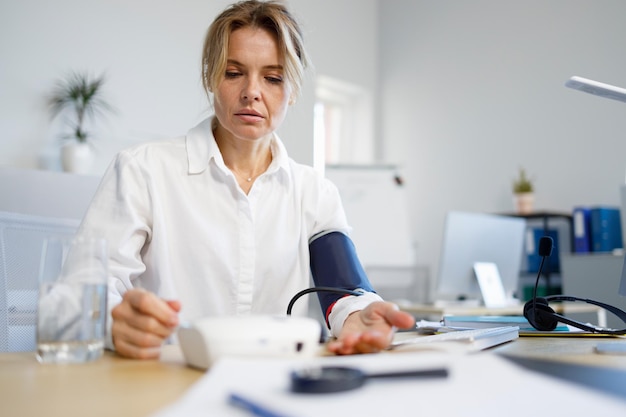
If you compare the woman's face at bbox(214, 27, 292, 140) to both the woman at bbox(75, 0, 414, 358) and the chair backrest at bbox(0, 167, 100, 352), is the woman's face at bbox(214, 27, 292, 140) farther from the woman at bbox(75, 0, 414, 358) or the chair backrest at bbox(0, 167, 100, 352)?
the chair backrest at bbox(0, 167, 100, 352)

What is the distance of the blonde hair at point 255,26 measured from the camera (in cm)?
130

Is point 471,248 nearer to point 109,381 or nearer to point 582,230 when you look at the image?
point 582,230

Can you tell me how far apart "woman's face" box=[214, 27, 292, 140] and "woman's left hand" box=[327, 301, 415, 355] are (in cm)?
48

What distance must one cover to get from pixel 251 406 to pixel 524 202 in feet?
16.2

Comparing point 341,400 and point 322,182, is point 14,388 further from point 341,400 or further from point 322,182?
point 322,182

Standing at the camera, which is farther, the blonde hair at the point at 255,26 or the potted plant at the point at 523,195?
the potted plant at the point at 523,195

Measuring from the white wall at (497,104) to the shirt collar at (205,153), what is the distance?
4.03m

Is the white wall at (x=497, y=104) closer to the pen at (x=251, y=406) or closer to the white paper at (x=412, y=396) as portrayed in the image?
the white paper at (x=412, y=396)

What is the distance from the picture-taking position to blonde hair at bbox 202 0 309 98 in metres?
1.30

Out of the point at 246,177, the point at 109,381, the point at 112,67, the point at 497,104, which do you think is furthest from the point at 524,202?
the point at 109,381

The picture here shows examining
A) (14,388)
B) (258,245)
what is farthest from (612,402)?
(258,245)

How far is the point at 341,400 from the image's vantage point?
42cm

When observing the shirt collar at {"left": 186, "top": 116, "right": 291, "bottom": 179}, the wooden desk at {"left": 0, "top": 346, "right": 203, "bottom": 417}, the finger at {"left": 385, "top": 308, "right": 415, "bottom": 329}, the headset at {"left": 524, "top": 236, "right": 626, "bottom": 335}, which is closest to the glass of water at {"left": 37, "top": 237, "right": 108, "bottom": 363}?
the wooden desk at {"left": 0, "top": 346, "right": 203, "bottom": 417}

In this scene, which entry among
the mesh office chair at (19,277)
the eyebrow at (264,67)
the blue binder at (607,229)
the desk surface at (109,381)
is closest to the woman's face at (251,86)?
the eyebrow at (264,67)
